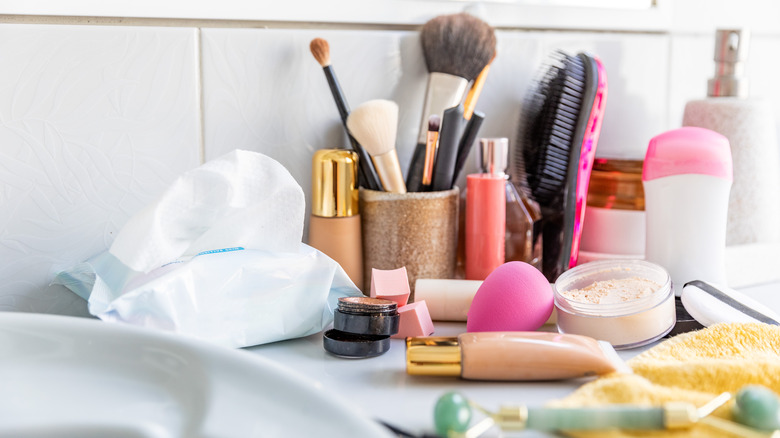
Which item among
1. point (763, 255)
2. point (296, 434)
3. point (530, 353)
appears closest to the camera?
point (296, 434)

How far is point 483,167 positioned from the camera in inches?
26.4

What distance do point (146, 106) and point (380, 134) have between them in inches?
7.9

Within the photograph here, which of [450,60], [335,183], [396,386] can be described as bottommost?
[396,386]

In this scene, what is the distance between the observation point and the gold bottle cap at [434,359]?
1.49ft

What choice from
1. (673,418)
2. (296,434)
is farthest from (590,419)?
(296,434)

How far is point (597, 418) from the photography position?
0.36m

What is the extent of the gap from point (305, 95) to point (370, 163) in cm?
9

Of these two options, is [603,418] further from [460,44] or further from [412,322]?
[460,44]

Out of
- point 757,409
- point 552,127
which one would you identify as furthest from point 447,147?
point 757,409

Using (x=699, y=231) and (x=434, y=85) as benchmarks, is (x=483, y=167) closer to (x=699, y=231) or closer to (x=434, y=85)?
(x=434, y=85)

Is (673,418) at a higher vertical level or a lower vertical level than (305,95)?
lower

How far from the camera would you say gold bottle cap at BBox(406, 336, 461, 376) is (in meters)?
0.45

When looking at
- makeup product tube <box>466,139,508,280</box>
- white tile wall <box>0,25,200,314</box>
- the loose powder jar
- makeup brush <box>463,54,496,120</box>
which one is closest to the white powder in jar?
the loose powder jar

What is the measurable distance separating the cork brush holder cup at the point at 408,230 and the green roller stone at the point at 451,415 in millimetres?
271
